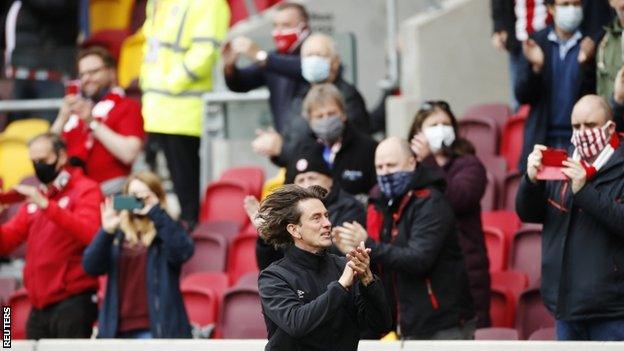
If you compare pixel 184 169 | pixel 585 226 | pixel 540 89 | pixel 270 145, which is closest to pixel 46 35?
pixel 184 169

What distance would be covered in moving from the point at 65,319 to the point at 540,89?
3.26 metres

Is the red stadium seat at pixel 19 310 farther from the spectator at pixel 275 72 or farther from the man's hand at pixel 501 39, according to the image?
the man's hand at pixel 501 39

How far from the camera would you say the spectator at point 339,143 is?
35.6 ft

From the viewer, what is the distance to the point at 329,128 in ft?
35.5

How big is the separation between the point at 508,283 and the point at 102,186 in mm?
2957

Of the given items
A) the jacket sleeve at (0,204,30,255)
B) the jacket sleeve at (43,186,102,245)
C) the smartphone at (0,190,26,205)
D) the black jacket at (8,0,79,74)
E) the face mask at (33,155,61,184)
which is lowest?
the jacket sleeve at (0,204,30,255)

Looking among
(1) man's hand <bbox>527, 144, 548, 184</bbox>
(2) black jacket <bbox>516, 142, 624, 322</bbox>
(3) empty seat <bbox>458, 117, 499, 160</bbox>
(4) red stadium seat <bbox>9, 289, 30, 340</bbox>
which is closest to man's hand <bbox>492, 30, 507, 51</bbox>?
(3) empty seat <bbox>458, 117, 499, 160</bbox>

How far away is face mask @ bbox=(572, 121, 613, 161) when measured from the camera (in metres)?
9.45

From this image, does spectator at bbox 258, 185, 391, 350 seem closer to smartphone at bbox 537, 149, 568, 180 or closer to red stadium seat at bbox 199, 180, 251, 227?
smartphone at bbox 537, 149, 568, 180

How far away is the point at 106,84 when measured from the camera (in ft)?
41.3

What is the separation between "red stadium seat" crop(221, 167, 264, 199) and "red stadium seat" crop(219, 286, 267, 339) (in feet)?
5.90

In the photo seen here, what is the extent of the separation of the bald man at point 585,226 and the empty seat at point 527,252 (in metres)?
1.67

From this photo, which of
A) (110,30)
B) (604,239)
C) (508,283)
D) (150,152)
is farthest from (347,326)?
(110,30)

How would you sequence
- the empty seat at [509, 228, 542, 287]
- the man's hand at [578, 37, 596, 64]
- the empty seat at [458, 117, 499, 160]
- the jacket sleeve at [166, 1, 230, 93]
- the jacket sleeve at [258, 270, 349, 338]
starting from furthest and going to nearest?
the empty seat at [458, 117, 499, 160] < the jacket sleeve at [166, 1, 230, 93] < the empty seat at [509, 228, 542, 287] < the man's hand at [578, 37, 596, 64] < the jacket sleeve at [258, 270, 349, 338]
